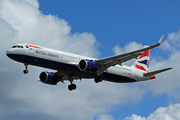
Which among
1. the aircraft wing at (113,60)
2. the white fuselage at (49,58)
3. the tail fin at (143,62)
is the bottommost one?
the white fuselage at (49,58)

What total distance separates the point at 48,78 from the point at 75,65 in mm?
8461

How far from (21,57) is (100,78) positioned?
1269cm

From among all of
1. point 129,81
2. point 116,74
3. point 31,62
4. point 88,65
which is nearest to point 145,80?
point 129,81

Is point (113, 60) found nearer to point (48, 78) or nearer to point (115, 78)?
point (115, 78)

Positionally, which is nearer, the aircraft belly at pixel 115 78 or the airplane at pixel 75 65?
the airplane at pixel 75 65

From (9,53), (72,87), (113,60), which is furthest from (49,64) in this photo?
(72,87)

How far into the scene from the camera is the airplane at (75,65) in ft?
129

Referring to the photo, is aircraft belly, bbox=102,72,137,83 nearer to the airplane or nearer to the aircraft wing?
the airplane

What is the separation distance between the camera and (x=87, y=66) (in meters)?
41.8

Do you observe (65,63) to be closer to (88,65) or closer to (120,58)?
(88,65)

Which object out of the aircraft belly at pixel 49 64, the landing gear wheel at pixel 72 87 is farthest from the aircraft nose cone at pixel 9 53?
the landing gear wheel at pixel 72 87

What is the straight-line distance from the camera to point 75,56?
1711 inches

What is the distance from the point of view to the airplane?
129ft

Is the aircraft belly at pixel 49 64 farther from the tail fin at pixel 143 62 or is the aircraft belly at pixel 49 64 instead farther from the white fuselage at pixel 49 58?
the tail fin at pixel 143 62
